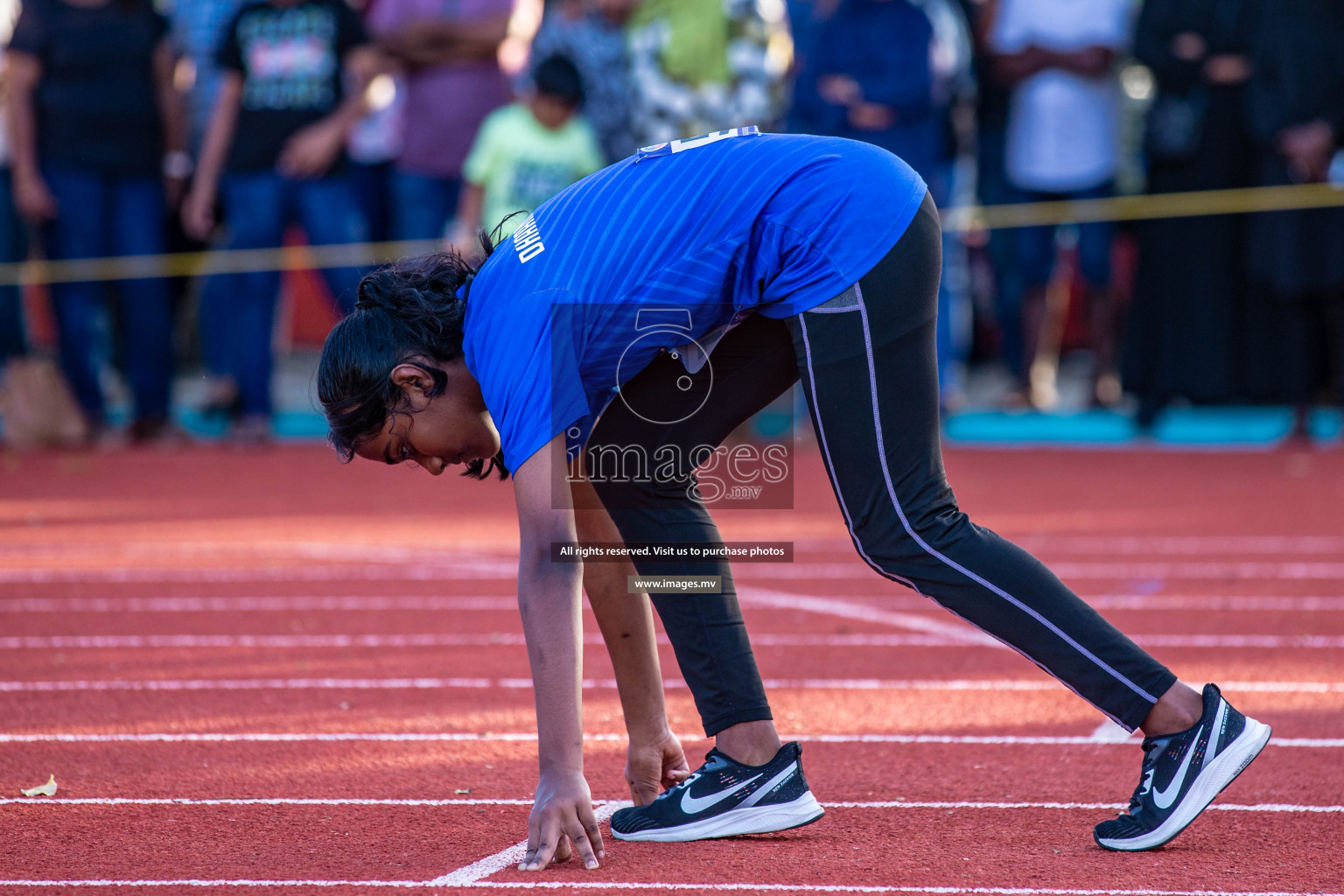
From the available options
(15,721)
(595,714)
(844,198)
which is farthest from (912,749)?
(15,721)

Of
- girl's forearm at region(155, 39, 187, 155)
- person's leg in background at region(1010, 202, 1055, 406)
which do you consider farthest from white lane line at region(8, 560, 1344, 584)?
girl's forearm at region(155, 39, 187, 155)

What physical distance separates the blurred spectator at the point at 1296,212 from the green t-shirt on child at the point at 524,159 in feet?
12.1

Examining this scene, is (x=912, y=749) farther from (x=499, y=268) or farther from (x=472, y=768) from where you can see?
(x=499, y=268)

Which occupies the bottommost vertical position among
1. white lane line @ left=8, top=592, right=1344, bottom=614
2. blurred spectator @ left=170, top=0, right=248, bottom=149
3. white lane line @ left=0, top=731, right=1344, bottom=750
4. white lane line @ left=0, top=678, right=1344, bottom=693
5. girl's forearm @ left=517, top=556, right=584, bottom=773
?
white lane line @ left=8, top=592, right=1344, bottom=614

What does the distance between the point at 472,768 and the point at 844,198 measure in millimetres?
1497

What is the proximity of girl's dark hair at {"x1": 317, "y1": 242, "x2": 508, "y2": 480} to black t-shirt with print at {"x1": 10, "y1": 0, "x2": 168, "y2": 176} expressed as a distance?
7235mm

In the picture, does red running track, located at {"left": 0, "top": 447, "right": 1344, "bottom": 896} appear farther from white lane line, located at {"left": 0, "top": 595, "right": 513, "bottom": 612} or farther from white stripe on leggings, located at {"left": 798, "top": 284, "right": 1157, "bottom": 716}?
white stripe on leggings, located at {"left": 798, "top": 284, "right": 1157, "bottom": 716}

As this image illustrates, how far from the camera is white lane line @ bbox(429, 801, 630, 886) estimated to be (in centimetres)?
256

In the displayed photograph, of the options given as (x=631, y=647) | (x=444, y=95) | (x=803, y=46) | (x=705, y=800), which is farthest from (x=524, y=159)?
(x=705, y=800)

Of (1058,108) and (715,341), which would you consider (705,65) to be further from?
(715,341)

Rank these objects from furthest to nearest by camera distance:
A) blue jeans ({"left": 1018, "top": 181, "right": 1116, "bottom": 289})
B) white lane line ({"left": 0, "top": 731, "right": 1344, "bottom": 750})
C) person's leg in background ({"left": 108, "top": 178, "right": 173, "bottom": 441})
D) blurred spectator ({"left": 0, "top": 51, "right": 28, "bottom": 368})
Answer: blurred spectator ({"left": 0, "top": 51, "right": 28, "bottom": 368}), person's leg in background ({"left": 108, "top": 178, "right": 173, "bottom": 441}), blue jeans ({"left": 1018, "top": 181, "right": 1116, "bottom": 289}), white lane line ({"left": 0, "top": 731, "right": 1344, "bottom": 750})

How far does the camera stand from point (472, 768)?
10.9 ft

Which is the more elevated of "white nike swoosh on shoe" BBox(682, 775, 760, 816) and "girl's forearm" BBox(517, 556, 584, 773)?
"girl's forearm" BBox(517, 556, 584, 773)

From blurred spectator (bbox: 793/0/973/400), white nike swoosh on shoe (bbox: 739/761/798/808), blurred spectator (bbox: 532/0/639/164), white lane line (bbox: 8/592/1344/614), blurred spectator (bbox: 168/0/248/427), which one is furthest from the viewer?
blurred spectator (bbox: 168/0/248/427)
